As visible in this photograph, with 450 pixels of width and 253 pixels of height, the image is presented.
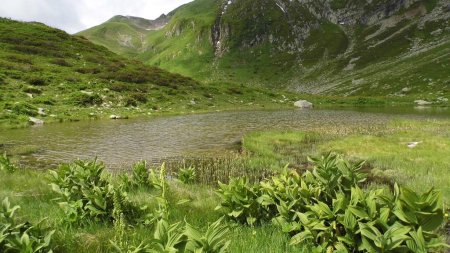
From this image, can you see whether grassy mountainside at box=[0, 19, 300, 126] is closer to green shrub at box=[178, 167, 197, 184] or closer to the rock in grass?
the rock in grass

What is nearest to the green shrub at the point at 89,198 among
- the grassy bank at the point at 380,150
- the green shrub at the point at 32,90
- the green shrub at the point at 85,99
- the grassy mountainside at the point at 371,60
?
the grassy bank at the point at 380,150

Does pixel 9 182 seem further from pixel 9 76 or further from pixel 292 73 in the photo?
pixel 292 73

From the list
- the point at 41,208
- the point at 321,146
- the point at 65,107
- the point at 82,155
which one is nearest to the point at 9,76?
the point at 65,107

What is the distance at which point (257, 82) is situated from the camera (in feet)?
554

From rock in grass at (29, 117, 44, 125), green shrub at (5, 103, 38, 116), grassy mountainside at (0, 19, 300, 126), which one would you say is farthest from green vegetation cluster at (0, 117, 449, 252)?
grassy mountainside at (0, 19, 300, 126)

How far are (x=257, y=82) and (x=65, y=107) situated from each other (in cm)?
12752

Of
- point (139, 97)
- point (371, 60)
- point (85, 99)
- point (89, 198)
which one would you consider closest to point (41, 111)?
point (85, 99)

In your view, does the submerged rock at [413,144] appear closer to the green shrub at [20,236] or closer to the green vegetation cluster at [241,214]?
the green vegetation cluster at [241,214]

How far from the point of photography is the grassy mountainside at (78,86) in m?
47.0

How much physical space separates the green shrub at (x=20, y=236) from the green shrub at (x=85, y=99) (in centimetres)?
4805

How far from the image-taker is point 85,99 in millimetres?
51688

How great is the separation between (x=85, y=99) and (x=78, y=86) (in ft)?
18.2

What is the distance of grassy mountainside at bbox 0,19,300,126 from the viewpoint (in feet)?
154

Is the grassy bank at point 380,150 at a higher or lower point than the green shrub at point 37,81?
lower
